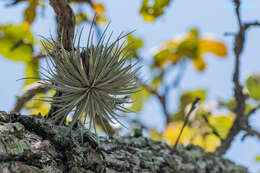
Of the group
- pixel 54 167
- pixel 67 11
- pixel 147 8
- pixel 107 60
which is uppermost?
pixel 147 8

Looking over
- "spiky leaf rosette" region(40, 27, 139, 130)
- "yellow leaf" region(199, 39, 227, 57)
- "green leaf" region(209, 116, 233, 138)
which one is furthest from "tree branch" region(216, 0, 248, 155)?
"yellow leaf" region(199, 39, 227, 57)

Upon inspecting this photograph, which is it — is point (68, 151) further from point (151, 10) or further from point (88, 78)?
point (151, 10)

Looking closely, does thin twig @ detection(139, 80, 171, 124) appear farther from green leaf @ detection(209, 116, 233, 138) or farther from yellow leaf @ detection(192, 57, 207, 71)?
yellow leaf @ detection(192, 57, 207, 71)

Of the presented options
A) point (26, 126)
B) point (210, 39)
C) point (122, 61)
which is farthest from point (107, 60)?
point (210, 39)

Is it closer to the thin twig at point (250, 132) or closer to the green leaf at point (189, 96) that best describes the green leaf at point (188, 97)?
the green leaf at point (189, 96)

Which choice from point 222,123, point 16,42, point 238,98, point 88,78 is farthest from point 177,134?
point 88,78

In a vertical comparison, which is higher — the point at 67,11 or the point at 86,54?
the point at 67,11

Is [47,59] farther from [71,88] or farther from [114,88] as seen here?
[114,88]

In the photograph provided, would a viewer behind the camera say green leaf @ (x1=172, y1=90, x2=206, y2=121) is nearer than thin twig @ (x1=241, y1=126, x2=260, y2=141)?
No

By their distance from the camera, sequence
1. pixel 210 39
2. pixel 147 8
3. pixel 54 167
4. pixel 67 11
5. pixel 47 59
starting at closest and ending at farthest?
1. pixel 54 167
2. pixel 47 59
3. pixel 67 11
4. pixel 147 8
5. pixel 210 39

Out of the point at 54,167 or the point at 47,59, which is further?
the point at 47,59
